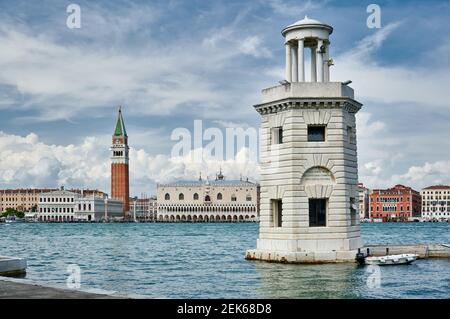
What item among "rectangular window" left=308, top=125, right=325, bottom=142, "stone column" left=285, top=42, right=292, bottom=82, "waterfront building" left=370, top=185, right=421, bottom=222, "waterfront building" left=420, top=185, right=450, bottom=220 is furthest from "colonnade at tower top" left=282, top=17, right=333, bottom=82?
"waterfront building" left=420, top=185, right=450, bottom=220

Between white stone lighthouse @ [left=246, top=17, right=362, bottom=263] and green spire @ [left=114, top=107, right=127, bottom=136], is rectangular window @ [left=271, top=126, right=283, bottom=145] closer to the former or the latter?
white stone lighthouse @ [left=246, top=17, right=362, bottom=263]

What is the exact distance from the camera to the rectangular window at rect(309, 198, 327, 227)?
2631cm

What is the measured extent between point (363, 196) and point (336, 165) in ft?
523

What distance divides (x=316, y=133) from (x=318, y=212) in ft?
10.5

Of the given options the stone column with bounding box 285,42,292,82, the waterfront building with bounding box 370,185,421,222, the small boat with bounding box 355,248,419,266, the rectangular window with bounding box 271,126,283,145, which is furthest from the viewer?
the waterfront building with bounding box 370,185,421,222

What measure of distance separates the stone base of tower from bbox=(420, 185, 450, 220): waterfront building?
536ft

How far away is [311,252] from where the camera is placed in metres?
25.7

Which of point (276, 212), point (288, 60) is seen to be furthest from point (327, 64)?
point (276, 212)

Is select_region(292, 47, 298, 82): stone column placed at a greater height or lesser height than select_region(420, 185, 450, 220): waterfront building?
greater
